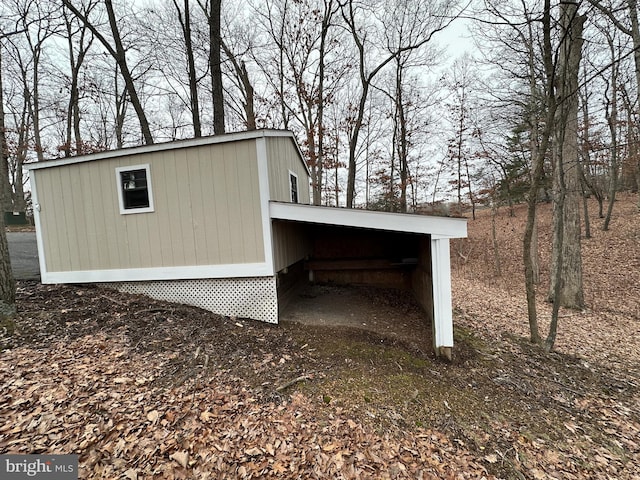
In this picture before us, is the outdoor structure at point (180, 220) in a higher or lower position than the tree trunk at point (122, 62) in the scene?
lower

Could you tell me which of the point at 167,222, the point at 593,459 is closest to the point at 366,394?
the point at 593,459

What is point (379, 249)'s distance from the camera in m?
7.85

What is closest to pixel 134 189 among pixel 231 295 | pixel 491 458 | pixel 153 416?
pixel 231 295

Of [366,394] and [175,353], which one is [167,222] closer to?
[175,353]

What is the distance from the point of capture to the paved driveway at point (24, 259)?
5689mm

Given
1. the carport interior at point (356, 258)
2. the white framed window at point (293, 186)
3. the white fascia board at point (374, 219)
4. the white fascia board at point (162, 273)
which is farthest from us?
the carport interior at point (356, 258)

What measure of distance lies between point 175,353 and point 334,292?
14.8 ft

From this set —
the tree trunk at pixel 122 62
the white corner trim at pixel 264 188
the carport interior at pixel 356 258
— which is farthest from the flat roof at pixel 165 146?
the tree trunk at pixel 122 62

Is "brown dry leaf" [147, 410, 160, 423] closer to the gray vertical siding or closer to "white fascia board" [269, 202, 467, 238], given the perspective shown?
the gray vertical siding

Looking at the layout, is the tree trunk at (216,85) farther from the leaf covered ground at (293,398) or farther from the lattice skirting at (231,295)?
the leaf covered ground at (293,398)

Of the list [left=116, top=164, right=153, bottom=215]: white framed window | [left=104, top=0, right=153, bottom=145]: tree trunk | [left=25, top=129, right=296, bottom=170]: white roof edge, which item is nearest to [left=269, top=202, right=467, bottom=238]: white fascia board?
[left=25, top=129, right=296, bottom=170]: white roof edge

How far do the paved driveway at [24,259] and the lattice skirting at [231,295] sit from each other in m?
3.14

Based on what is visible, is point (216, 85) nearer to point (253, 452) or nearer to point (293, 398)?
point (293, 398)

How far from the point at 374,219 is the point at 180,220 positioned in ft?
10.5
